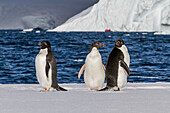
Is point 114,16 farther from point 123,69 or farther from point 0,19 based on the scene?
point 0,19

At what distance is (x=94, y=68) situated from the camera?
559 cm

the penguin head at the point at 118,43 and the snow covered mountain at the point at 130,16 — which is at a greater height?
the snow covered mountain at the point at 130,16

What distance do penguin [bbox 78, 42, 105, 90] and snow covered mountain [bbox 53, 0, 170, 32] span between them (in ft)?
128

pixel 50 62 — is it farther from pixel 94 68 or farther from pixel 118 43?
pixel 118 43

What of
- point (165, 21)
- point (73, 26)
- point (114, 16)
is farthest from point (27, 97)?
point (73, 26)

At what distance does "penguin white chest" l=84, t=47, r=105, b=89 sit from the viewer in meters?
5.57

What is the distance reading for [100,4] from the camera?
5453 cm

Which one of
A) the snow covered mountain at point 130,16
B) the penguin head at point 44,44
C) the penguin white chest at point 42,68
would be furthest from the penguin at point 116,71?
the snow covered mountain at point 130,16

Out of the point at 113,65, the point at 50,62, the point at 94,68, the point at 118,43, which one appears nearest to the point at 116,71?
the point at 113,65

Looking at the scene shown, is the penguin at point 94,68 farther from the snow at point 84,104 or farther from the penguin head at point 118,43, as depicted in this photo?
the snow at point 84,104

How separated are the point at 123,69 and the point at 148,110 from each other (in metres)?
2.15

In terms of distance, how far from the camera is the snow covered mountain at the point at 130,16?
147ft

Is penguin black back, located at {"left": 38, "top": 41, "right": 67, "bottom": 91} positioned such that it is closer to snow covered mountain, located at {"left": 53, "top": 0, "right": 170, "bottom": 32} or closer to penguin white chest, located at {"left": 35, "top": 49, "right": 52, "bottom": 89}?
penguin white chest, located at {"left": 35, "top": 49, "right": 52, "bottom": 89}

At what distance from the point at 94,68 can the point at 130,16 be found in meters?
42.8
